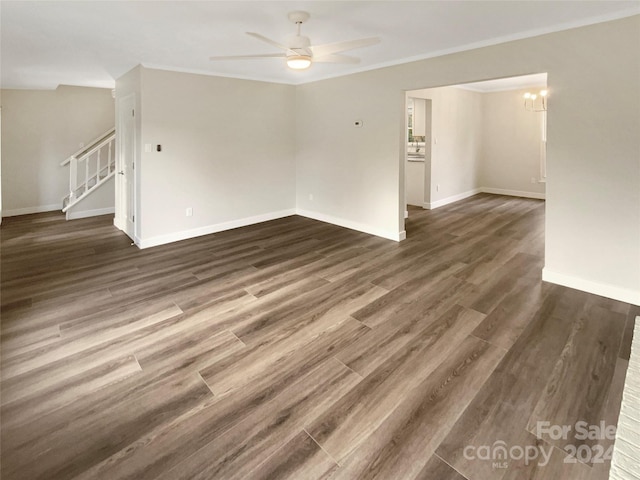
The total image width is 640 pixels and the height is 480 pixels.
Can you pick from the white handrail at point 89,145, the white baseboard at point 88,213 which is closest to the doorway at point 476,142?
the white baseboard at point 88,213

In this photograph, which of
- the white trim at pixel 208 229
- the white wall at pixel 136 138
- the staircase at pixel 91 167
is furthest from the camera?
the staircase at pixel 91 167

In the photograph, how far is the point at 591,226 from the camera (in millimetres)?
3301

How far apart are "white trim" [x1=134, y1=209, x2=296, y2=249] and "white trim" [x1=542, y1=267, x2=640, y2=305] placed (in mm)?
4414

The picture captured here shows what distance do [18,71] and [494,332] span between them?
7149 mm

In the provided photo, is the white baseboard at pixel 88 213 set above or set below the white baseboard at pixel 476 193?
below

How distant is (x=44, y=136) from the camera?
6906 millimetres

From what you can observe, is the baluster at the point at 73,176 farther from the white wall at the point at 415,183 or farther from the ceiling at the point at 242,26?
the white wall at the point at 415,183

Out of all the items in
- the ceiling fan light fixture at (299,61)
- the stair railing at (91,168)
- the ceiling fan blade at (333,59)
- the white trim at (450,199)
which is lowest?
the white trim at (450,199)

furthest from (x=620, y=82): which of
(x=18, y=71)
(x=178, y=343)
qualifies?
(x=18, y=71)

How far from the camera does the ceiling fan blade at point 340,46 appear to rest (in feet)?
9.12

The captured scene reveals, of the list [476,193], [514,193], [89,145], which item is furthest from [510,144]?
[89,145]

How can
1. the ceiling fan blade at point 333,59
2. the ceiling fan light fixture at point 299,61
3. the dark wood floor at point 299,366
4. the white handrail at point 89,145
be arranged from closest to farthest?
the dark wood floor at point 299,366 < the ceiling fan light fixture at point 299,61 < the ceiling fan blade at point 333,59 < the white handrail at point 89,145

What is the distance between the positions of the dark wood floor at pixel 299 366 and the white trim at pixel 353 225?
0.91 m

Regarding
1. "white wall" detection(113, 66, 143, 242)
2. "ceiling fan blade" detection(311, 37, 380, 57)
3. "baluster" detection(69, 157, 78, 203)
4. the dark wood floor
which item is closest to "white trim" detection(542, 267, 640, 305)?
the dark wood floor
